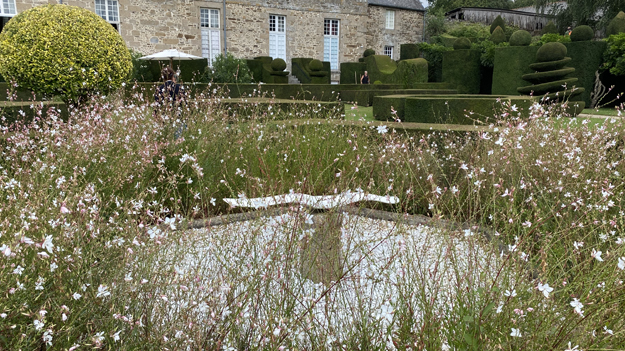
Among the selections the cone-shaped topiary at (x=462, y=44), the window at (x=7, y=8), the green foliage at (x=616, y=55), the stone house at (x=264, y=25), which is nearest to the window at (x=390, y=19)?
the stone house at (x=264, y=25)

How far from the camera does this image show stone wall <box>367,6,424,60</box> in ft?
80.8

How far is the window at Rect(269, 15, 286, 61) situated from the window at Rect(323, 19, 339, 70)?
233 centimetres

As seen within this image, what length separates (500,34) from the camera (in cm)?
1866

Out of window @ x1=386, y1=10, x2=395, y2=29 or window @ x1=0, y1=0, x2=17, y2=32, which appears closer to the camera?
window @ x1=0, y1=0, x2=17, y2=32

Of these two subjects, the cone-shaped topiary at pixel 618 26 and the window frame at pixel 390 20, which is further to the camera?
the window frame at pixel 390 20

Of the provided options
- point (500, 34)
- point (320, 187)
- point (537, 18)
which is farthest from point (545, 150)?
point (537, 18)

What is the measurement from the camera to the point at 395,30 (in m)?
25.4

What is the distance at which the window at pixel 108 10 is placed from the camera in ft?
59.0

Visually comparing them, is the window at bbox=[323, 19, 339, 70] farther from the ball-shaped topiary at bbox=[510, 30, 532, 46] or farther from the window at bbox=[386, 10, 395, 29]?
the ball-shaped topiary at bbox=[510, 30, 532, 46]

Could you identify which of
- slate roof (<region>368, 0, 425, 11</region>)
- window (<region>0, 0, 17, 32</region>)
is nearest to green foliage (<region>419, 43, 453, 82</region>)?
slate roof (<region>368, 0, 425, 11</region>)

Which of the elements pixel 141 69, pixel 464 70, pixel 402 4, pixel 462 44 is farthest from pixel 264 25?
pixel 464 70

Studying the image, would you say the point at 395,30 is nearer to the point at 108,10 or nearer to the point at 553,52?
the point at 553,52

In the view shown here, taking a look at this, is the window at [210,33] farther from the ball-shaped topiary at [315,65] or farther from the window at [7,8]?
the window at [7,8]

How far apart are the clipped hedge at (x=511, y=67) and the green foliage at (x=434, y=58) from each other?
652 cm
